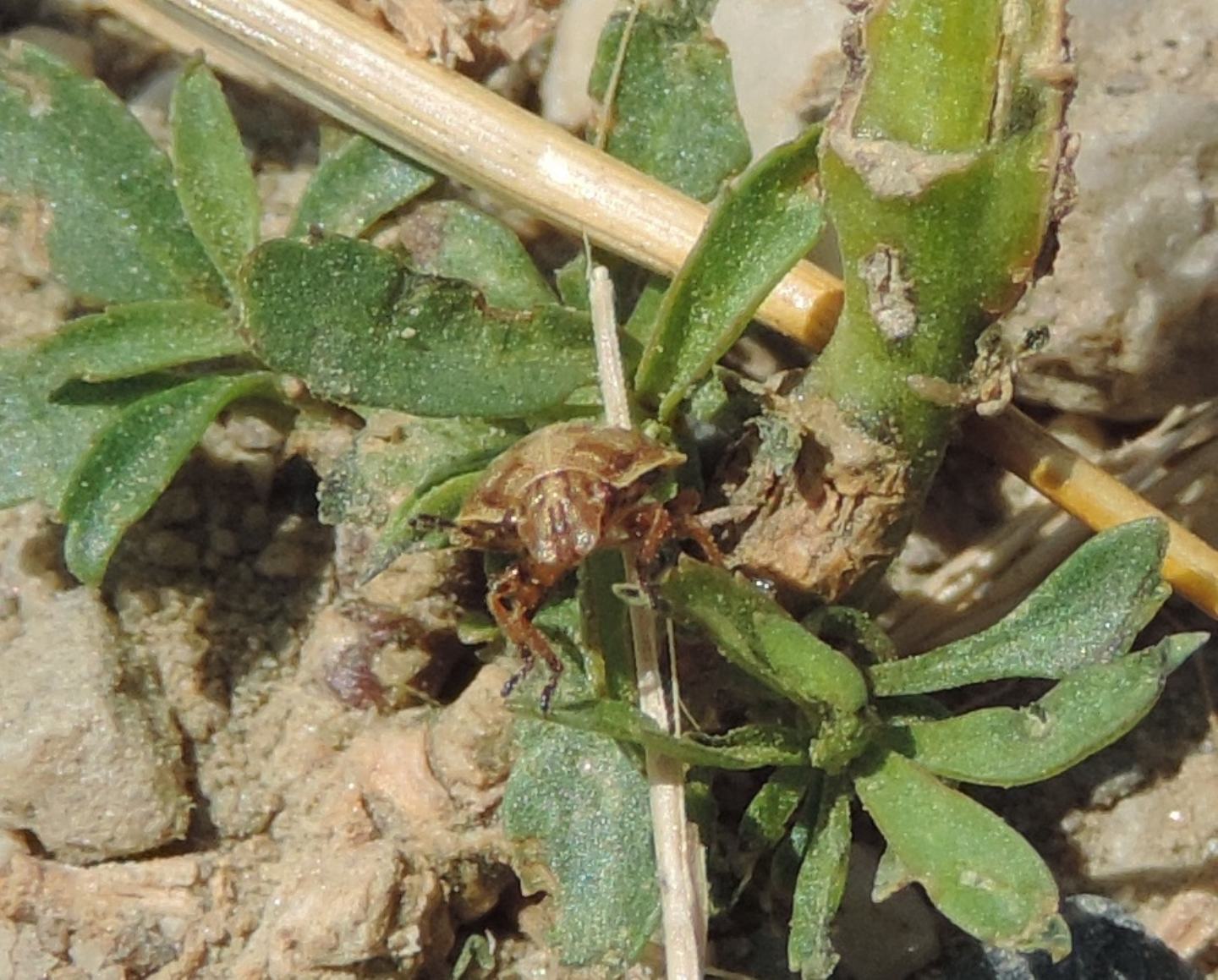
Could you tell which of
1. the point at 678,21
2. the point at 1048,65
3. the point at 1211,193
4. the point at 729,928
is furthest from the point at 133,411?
the point at 1211,193

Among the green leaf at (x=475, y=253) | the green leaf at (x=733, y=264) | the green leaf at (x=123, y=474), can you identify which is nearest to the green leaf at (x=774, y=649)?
the green leaf at (x=733, y=264)

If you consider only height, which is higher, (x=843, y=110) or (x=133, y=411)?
(x=843, y=110)

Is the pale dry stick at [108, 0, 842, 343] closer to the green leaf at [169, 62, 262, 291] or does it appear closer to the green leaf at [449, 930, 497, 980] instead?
the green leaf at [169, 62, 262, 291]

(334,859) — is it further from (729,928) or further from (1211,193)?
(1211,193)

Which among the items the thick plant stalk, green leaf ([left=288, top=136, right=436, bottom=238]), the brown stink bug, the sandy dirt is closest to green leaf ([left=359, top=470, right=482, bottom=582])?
the brown stink bug

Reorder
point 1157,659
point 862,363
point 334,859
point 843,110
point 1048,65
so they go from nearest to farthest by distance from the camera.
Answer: point 1048,65 → point 843,110 → point 1157,659 → point 862,363 → point 334,859
